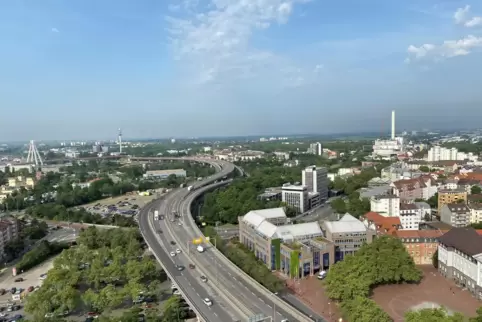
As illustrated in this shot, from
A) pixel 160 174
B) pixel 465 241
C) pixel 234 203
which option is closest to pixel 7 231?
pixel 234 203

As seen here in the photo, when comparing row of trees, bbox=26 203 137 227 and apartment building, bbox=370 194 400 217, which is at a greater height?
apartment building, bbox=370 194 400 217

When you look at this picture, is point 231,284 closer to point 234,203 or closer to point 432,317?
point 432,317

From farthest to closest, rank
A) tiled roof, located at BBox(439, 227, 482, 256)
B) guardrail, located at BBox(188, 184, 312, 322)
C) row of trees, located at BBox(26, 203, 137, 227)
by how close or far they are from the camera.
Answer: row of trees, located at BBox(26, 203, 137, 227) → tiled roof, located at BBox(439, 227, 482, 256) → guardrail, located at BBox(188, 184, 312, 322)

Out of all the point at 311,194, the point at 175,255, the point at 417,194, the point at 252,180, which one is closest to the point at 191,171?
the point at 252,180

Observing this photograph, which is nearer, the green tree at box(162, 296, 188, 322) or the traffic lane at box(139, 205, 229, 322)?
the traffic lane at box(139, 205, 229, 322)

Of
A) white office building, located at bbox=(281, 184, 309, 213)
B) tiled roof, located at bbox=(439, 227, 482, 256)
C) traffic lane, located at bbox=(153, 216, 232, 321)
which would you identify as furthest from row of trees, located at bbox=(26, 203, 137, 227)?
tiled roof, located at bbox=(439, 227, 482, 256)

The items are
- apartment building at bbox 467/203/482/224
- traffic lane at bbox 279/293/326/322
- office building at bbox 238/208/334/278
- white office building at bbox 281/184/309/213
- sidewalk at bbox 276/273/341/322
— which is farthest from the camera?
white office building at bbox 281/184/309/213

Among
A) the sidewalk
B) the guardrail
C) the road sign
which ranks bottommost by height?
the sidewalk

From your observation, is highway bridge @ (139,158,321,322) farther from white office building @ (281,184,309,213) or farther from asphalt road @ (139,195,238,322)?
white office building @ (281,184,309,213)
